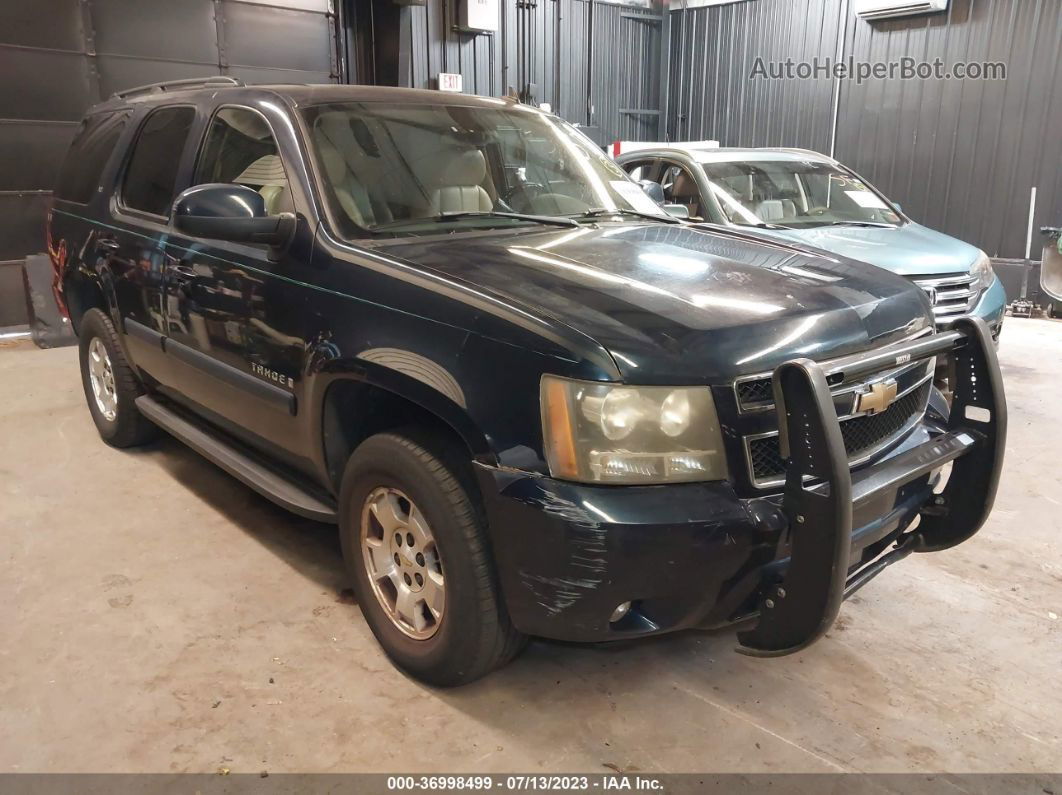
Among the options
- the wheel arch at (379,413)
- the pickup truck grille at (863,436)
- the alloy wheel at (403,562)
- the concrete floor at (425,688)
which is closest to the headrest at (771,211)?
the concrete floor at (425,688)

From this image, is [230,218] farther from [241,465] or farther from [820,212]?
[820,212]

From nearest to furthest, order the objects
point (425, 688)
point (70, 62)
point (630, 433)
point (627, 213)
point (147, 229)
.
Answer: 1. point (630, 433)
2. point (425, 688)
3. point (627, 213)
4. point (147, 229)
5. point (70, 62)

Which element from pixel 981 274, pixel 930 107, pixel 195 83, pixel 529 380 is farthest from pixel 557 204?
pixel 930 107

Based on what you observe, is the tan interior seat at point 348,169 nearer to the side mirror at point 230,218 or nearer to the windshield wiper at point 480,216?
the windshield wiper at point 480,216

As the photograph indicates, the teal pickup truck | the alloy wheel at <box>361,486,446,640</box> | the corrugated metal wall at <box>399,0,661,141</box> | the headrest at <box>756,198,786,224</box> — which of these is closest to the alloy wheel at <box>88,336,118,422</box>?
the alloy wheel at <box>361,486,446,640</box>

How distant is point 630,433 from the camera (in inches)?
72.9

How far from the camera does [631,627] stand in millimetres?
1930

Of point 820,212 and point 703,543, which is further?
point 820,212

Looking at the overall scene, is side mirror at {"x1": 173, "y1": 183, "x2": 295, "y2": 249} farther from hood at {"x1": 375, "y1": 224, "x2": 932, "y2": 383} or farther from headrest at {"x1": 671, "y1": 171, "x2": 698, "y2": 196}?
headrest at {"x1": 671, "y1": 171, "x2": 698, "y2": 196}

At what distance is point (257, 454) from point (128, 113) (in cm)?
198

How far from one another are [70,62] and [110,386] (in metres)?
5.16

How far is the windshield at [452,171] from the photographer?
2623mm

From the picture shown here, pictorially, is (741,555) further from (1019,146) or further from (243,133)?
(1019,146)

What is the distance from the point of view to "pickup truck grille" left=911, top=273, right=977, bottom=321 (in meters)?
5.05
